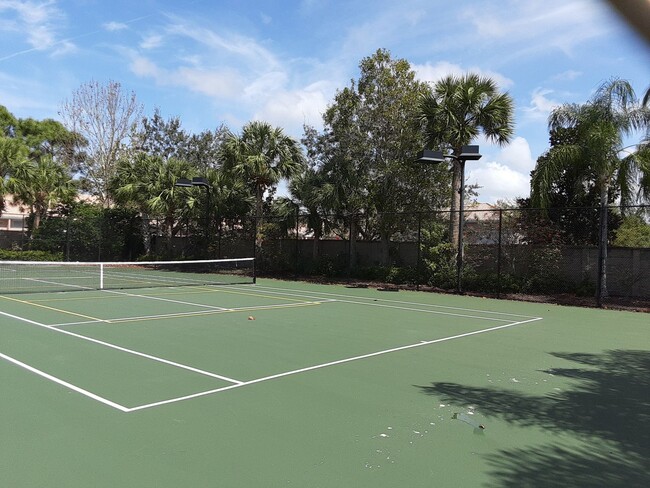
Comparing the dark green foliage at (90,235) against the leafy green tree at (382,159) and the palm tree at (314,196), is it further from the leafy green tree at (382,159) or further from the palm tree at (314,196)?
the leafy green tree at (382,159)

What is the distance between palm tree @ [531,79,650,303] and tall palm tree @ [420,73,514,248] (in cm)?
208

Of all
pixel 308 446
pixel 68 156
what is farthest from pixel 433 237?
pixel 68 156

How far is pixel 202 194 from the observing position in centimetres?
2805

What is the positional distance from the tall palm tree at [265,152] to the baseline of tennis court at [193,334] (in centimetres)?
972

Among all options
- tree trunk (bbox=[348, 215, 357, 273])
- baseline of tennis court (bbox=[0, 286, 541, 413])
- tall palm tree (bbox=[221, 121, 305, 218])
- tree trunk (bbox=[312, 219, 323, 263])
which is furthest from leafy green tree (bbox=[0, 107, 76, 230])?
tree trunk (bbox=[348, 215, 357, 273])

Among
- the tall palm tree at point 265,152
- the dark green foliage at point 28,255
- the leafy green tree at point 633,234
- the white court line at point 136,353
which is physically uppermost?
the tall palm tree at point 265,152

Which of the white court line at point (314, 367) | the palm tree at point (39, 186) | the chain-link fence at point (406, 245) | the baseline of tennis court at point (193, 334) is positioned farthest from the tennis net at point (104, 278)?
the white court line at point (314, 367)

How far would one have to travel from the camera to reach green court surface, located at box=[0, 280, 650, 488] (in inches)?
150

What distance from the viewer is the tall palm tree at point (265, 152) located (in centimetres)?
2503

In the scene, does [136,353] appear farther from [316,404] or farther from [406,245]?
[406,245]

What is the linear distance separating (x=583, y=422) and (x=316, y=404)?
262cm

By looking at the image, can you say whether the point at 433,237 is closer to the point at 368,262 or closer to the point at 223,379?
the point at 368,262

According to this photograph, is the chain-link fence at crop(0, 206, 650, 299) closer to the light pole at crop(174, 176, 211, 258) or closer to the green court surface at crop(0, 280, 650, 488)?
the light pole at crop(174, 176, 211, 258)

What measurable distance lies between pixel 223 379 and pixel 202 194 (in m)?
22.9
